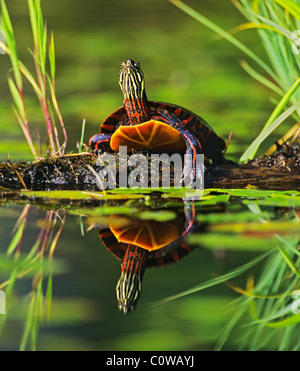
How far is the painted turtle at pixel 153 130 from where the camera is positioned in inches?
103

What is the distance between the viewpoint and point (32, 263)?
1.46 meters

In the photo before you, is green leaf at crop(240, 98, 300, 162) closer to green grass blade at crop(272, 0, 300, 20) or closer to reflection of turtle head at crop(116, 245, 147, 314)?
green grass blade at crop(272, 0, 300, 20)

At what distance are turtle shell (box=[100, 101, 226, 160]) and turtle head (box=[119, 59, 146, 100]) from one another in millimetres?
86

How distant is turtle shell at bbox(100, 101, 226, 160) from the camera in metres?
2.86

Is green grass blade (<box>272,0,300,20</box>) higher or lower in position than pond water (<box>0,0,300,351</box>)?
higher

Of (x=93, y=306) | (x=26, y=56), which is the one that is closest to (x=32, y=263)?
(x=93, y=306)

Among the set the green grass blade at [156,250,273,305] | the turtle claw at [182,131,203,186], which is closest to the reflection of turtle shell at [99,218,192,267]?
the green grass blade at [156,250,273,305]

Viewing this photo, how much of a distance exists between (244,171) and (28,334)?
174cm

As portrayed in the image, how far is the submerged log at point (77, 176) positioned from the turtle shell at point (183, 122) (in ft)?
1.03

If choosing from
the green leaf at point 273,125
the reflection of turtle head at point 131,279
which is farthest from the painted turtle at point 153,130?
the reflection of turtle head at point 131,279

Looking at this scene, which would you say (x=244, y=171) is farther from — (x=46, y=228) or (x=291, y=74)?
(x=46, y=228)

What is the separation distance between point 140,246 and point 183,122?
139cm

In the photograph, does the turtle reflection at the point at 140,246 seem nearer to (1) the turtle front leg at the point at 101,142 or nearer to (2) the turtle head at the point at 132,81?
(1) the turtle front leg at the point at 101,142

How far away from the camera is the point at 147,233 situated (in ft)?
5.68
